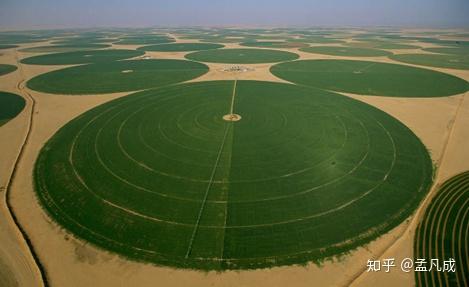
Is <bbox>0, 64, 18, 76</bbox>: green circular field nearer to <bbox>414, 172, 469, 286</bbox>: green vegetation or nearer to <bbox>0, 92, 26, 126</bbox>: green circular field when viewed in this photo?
<bbox>0, 92, 26, 126</bbox>: green circular field

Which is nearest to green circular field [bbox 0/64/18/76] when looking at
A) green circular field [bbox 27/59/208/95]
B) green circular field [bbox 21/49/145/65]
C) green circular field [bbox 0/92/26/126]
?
green circular field [bbox 21/49/145/65]

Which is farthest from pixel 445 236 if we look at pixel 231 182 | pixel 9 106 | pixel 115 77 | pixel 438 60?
pixel 438 60

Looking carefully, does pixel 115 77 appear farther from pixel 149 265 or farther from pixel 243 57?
pixel 149 265

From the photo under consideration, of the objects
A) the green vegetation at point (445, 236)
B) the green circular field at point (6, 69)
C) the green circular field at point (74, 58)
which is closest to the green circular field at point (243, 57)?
the green circular field at point (74, 58)

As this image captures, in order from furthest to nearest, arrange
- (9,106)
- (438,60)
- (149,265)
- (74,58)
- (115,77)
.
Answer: (74,58) < (438,60) < (115,77) < (9,106) < (149,265)

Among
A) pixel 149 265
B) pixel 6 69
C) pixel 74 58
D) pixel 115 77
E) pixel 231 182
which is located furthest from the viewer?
pixel 74 58

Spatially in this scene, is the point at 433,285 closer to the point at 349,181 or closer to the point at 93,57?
the point at 349,181
